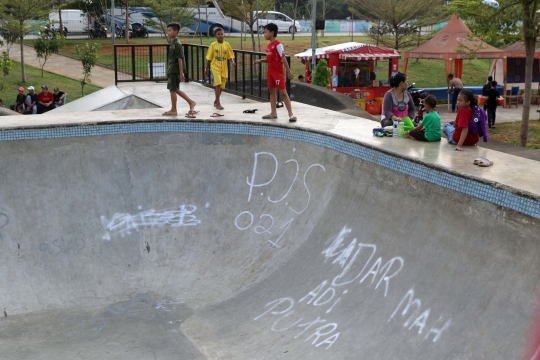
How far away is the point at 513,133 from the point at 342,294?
15.3m

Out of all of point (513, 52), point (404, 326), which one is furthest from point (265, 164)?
point (513, 52)

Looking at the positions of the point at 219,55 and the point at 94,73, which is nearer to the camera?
the point at 219,55

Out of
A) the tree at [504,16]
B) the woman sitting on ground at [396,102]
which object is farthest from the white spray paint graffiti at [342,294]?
the tree at [504,16]

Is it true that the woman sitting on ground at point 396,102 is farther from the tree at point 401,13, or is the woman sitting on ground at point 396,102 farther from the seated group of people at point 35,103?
the tree at point 401,13

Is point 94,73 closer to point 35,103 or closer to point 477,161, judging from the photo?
point 35,103

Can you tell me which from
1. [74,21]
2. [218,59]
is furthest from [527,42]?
[74,21]

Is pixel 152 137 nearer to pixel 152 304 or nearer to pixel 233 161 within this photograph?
pixel 233 161

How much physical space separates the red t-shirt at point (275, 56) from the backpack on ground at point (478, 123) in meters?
3.55

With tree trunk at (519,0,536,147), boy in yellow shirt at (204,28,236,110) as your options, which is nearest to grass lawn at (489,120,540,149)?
tree trunk at (519,0,536,147)

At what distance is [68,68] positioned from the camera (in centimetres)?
3062

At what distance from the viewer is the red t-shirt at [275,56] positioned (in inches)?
403

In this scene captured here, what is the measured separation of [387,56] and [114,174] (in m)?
18.4

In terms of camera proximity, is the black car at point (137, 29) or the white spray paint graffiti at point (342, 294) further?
the black car at point (137, 29)

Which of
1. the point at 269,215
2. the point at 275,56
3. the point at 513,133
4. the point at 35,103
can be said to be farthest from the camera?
the point at 513,133
